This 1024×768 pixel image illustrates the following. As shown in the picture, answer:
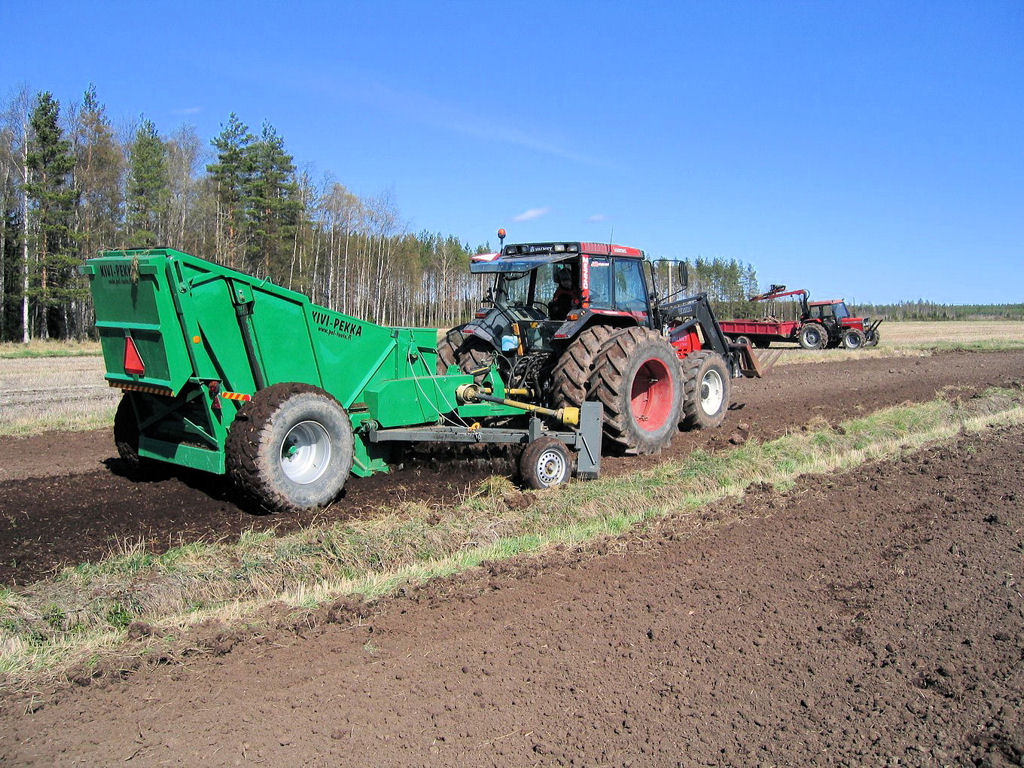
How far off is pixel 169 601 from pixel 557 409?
461cm

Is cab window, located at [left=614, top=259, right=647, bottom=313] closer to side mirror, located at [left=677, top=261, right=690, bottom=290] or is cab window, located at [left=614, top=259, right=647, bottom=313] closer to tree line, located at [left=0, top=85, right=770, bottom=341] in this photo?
side mirror, located at [left=677, top=261, right=690, bottom=290]

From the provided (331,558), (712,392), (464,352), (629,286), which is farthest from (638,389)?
(331,558)

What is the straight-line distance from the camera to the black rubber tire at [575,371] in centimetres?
844

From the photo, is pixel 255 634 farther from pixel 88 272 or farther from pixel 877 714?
pixel 88 272

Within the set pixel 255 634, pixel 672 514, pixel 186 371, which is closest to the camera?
pixel 255 634

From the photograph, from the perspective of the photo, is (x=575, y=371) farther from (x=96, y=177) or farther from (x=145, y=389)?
(x=96, y=177)

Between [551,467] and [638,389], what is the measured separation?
247 cm

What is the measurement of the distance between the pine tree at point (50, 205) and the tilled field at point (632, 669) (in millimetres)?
29012

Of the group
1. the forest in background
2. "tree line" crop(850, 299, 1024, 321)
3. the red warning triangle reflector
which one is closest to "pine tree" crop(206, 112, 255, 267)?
the forest in background

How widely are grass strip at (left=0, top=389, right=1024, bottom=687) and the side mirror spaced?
84.3 inches

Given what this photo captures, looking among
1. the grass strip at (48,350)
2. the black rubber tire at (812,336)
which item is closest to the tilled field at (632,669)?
the grass strip at (48,350)

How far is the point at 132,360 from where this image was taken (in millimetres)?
6434

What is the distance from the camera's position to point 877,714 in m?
3.63

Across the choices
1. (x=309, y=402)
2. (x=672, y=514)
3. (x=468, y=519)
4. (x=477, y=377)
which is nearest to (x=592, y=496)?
(x=672, y=514)
